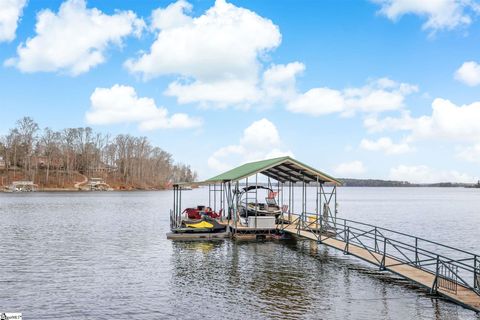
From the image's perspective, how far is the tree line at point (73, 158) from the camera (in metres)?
152

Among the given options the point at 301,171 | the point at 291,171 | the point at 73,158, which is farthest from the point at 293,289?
the point at 73,158

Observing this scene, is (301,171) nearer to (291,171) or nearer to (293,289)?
(291,171)

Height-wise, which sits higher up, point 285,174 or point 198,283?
point 285,174

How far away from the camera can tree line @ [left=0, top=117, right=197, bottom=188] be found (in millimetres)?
152375

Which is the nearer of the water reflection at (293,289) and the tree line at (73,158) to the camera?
the water reflection at (293,289)

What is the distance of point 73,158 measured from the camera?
16375 centimetres

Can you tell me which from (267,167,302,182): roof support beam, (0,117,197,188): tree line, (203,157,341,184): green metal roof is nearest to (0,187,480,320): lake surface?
(203,157,341,184): green metal roof

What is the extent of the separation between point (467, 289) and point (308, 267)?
26.8 ft

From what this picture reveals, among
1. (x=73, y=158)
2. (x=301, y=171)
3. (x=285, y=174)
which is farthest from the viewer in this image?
(x=73, y=158)

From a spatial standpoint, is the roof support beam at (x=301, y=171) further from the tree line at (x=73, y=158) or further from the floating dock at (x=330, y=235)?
the tree line at (x=73, y=158)

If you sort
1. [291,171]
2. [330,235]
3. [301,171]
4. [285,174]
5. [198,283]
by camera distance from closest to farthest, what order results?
[198,283]
[330,235]
[301,171]
[291,171]
[285,174]

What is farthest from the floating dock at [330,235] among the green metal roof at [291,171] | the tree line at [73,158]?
the tree line at [73,158]

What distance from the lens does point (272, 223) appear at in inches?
1300

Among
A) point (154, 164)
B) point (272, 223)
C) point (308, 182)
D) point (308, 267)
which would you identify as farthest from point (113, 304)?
point (154, 164)
